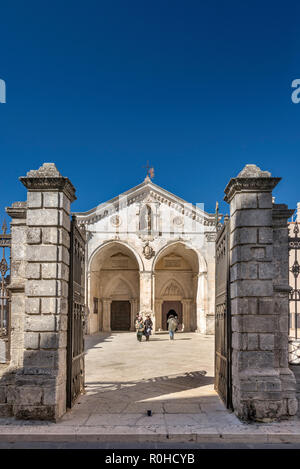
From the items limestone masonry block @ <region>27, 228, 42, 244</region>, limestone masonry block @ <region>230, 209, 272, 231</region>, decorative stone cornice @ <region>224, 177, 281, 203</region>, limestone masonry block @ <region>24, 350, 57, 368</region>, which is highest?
decorative stone cornice @ <region>224, 177, 281, 203</region>

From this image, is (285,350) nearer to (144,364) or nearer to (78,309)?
(78,309)

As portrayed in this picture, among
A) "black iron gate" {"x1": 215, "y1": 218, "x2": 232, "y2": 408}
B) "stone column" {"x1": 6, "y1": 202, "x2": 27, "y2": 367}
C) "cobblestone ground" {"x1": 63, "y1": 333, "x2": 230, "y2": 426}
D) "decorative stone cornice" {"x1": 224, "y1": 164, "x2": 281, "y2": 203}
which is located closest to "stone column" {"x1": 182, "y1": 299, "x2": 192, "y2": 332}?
"cobblestone ground" {"x1": 63, "y1": 333, "x2": 230, "y2": 426}

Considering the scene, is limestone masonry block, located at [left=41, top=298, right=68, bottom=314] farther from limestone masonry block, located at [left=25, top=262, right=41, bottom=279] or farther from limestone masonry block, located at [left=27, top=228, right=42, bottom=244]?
limestone masonry block, located at [left=27, top=228, right=42, bottom=244]

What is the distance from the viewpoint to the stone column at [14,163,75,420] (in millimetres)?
6094

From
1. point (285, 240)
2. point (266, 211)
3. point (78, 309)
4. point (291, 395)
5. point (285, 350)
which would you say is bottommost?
point (291, 395)

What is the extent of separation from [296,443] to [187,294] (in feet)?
81.2

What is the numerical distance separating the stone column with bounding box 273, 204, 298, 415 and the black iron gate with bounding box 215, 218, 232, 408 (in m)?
0.77

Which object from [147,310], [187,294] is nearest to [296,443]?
[147,310]

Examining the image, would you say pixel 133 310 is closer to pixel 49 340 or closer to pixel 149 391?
pixel 149 391

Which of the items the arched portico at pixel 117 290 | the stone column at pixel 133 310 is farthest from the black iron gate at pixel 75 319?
the stone column at pixel 133 310

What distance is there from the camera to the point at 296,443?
5.33 metres

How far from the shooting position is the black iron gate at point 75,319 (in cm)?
672

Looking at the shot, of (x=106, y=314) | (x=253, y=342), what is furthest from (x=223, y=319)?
(x=106, y=314)

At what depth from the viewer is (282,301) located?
650 cm
